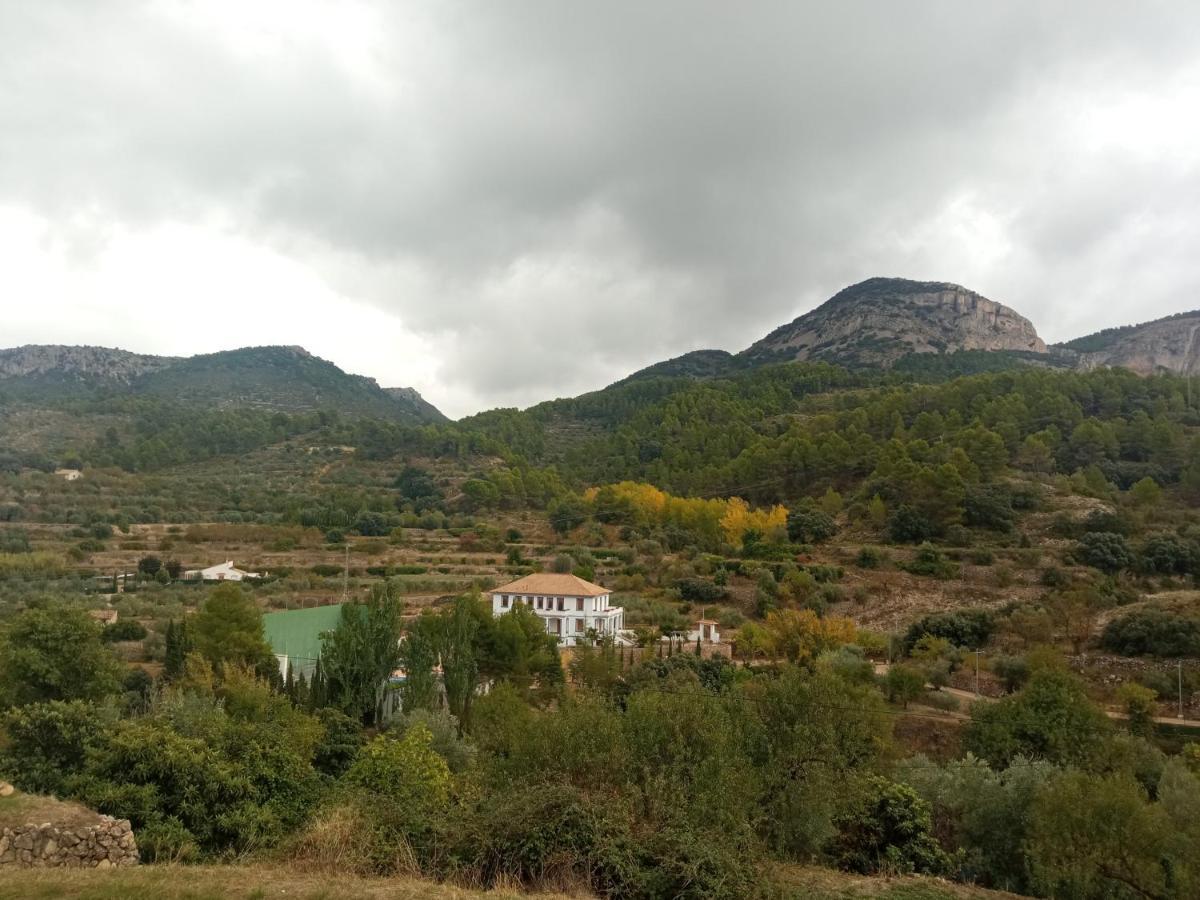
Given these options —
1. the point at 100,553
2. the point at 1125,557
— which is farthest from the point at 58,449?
the point at 1125,557

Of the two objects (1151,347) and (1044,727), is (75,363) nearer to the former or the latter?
(1044,727)

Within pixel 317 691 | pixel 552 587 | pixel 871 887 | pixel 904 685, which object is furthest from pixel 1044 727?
pixel 552 587

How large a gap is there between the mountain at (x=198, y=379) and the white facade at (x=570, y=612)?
3253 inches

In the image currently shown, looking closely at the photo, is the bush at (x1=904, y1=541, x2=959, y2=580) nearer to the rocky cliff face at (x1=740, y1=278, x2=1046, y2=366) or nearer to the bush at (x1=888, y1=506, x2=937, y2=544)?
the bush at (x1=888, y1=506, x2=937, y2=544)

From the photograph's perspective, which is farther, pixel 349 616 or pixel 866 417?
pixel 866 417

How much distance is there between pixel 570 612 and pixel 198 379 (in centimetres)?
10758

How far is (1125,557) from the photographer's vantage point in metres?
38.2

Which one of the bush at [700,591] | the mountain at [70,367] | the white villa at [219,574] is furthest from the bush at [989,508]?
the mountain at [70,367]

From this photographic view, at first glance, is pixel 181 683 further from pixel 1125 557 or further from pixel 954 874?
pixel 1125 557

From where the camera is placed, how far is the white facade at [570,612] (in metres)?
38.1

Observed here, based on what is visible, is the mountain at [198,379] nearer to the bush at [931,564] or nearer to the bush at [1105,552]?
the bush at [931,564]

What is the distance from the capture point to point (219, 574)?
152 ft

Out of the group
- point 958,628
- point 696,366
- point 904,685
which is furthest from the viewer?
point 696,366

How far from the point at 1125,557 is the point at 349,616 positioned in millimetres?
39187
